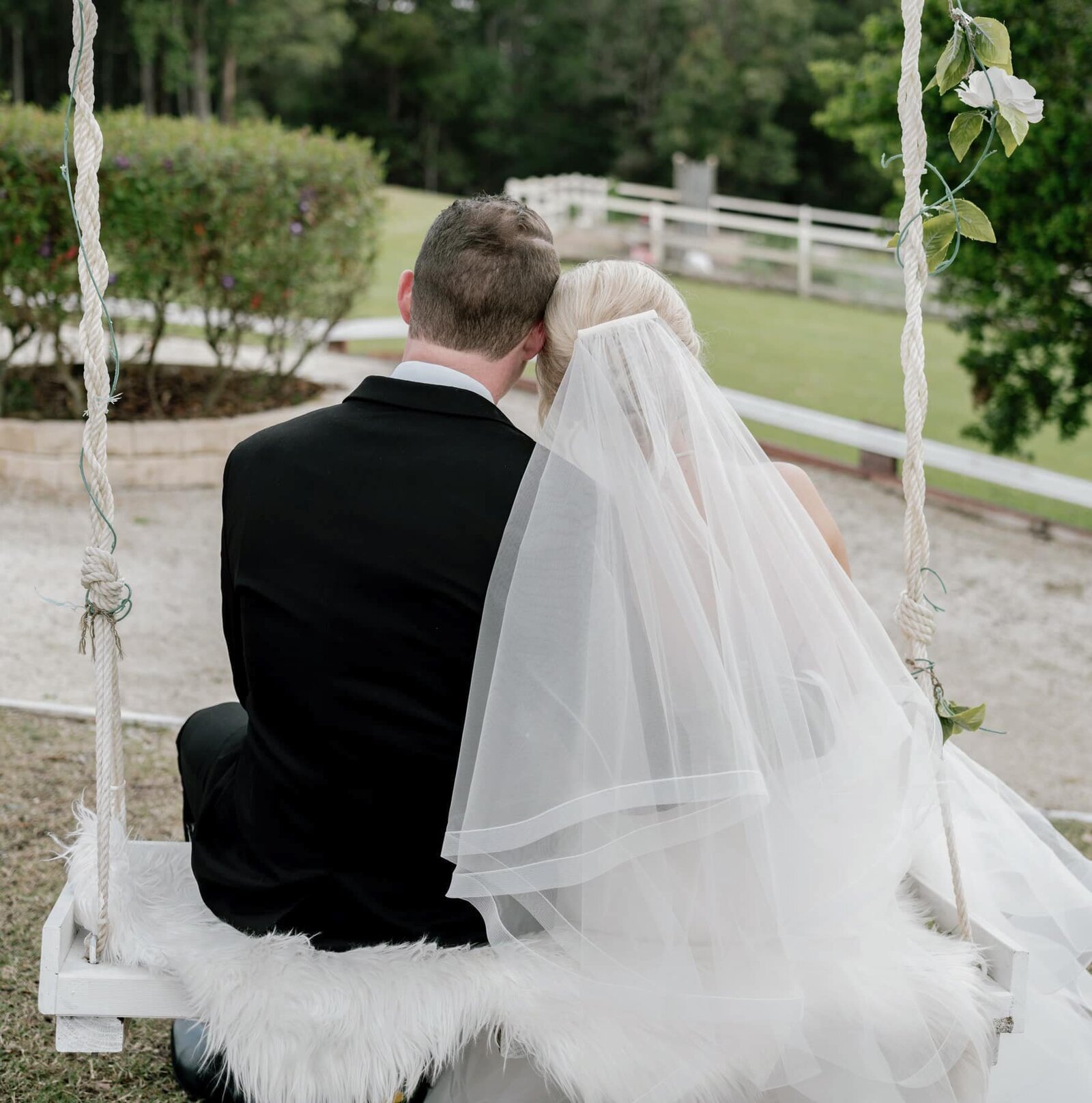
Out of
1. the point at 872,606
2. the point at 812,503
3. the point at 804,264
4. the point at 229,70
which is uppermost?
the point at 229,70

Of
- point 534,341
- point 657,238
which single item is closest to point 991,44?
point 534,341

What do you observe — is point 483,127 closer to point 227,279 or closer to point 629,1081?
point 227,279

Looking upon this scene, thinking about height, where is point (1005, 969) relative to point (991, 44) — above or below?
below

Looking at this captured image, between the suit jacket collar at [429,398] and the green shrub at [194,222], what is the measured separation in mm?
5759

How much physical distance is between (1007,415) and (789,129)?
40.1 m

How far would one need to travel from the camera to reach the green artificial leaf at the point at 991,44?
7.40 feet

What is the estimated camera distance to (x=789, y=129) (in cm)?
4481

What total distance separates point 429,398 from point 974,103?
1.11 meters

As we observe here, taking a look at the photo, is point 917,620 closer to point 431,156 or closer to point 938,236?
point 938,236

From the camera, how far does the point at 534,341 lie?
235cm

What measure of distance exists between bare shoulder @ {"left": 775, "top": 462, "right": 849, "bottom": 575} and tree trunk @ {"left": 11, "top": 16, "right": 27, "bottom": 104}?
41023 millimetres

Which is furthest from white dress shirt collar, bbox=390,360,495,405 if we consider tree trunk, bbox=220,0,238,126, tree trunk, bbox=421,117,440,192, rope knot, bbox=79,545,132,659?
tree trunk, bbox=421,117,440,192

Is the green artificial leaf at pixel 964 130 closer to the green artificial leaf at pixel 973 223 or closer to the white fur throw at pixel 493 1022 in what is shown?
the green artificial leaf at pixel 973 223

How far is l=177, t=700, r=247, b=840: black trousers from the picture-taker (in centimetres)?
238
